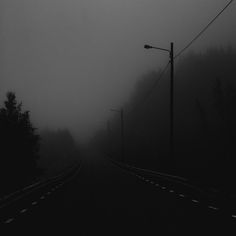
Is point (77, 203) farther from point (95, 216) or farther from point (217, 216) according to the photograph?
point (217, 216)

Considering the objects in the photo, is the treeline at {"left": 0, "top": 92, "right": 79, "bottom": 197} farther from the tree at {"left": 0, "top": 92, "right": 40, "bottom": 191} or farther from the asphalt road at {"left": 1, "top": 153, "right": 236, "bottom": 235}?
the asphalt road at {"left": 1, "top": 153, "right": 236, "bottom": 235}

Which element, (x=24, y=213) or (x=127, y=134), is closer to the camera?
(x=24, y=213)

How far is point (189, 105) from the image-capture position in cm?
18388

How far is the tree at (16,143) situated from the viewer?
261 feet

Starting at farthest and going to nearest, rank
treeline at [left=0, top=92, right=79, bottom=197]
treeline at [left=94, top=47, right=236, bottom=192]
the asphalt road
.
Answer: treeline at [left=94, top=47, right=236, bottom=192] < treeline at [left=0, top=92, right=79, bottom=197] < the asphalt road

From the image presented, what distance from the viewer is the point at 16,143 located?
82812 mm

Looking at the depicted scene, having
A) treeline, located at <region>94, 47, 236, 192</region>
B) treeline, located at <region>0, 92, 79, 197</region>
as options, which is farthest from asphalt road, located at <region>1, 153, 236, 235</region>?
treeline, located at <region>94, 47, 236, 192</region>

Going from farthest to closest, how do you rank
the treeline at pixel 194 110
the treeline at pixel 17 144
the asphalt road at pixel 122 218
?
1. the treeline at pixel 194 110
2. the treeline at pixel 17 144
3. the asphalt road at pixel 122 218

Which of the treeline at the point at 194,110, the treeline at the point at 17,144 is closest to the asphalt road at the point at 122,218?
the treeline at the point at 17,144

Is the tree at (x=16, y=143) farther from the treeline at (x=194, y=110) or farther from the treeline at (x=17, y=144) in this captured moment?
the treeline at (x=194, y=110)

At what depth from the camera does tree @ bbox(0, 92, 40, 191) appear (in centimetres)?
7950

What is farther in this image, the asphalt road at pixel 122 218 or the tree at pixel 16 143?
the tree at pixel 16 143

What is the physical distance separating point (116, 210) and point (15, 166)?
67.4 m

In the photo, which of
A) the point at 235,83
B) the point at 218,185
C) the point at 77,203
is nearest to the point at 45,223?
the point at 77,203
